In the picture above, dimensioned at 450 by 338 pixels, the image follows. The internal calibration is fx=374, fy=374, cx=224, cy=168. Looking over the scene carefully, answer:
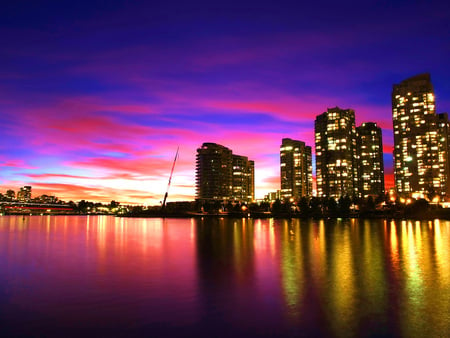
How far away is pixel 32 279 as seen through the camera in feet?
110

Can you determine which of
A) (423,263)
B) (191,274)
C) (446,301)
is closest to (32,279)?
(191,274)

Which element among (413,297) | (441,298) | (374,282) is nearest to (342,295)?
(413,297)

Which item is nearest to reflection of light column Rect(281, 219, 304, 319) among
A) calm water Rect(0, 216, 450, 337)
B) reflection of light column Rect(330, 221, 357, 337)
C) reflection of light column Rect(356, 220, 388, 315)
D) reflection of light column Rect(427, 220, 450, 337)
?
calm water Rect(0, 216, 450, 337)

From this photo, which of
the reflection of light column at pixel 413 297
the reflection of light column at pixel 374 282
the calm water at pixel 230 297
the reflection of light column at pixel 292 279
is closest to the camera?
the reflection of light column at pixel 413 297

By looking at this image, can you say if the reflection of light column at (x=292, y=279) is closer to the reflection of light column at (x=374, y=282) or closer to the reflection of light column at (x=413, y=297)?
the reflection of light column at (x=374, y=282)

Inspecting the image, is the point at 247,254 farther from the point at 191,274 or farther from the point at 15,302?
the point at 15,302

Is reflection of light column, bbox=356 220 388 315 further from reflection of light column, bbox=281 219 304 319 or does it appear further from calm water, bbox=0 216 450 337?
reflection of light column, bbox=281 219 304 319

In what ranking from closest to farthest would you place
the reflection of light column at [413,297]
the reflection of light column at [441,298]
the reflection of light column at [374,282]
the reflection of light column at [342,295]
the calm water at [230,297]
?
1. the reflection of light column at [413,297]
2. the reflection of light column at [441,298]
3. the calm water at [230,297]
4. the reflection of light column at [342,295]
5. the reflection of light column at [374,282]

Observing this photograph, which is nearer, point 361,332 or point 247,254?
point 361,332

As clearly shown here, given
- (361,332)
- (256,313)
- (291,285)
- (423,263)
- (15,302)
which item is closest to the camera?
(361,332)

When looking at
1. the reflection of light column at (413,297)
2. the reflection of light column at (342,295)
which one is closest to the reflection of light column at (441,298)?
the reflection of light column at (413,297)

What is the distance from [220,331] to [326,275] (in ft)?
55.1

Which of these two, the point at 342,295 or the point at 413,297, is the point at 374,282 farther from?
the point at 342,295

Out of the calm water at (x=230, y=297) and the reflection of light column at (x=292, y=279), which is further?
the reflection of light column at (x=292, y=279)
